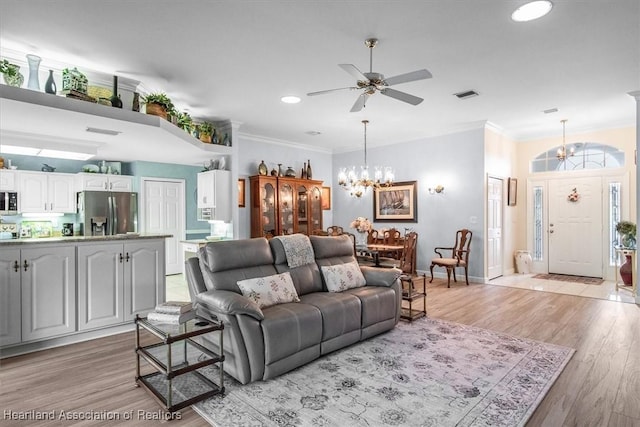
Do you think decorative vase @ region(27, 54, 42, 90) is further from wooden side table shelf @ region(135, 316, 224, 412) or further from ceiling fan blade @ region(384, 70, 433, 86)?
ceiling fan blade @ region(384, 70, 433, 86)

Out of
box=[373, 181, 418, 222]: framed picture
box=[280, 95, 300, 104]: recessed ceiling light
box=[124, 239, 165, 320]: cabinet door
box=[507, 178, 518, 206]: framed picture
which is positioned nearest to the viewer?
box=[124, 239, 165, 320]: cabinet door

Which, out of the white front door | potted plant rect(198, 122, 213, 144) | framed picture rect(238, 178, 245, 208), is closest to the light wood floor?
the white front door

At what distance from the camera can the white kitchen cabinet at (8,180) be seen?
212 inches

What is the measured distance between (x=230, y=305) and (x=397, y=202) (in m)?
5.46

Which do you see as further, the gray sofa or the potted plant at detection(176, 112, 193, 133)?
the potted plant at detection(176, 112, 193, 133)

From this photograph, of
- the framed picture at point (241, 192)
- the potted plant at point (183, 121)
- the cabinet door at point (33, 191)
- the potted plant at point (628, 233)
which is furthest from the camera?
the framed picture at point (241, 192)

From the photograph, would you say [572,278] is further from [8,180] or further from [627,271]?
[8,180]

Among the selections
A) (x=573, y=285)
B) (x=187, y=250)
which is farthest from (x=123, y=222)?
(x=573, y=285)

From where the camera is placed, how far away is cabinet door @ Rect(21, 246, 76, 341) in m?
3.20

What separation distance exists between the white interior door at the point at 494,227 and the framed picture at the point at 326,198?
11.6ft

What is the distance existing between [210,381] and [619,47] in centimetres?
458

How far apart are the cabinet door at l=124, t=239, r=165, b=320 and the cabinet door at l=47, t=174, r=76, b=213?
3138 millimetres

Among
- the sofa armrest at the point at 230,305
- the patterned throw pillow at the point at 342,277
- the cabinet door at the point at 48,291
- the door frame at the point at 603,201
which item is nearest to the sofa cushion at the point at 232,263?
the sofa armrest at the point at 230,305

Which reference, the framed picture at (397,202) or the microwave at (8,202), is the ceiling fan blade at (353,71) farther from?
the microwave at (8,202)
